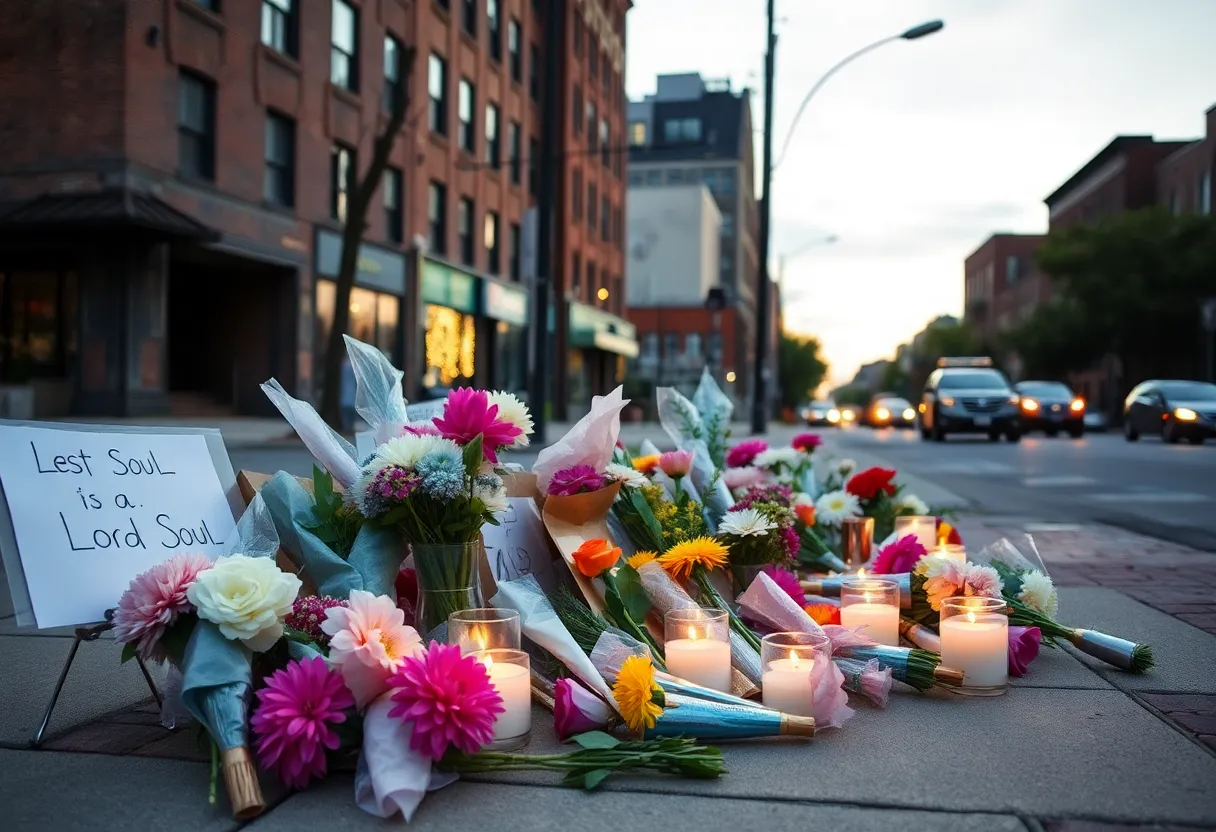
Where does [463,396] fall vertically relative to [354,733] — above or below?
above

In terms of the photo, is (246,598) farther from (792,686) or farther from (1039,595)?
(1039,595)

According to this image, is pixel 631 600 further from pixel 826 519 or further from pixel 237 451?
pixel 237 451

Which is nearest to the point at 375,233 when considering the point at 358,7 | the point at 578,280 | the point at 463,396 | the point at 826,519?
the point at 358,7

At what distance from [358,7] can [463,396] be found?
21.5 metres

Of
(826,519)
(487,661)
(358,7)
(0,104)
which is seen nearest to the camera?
(487,661)

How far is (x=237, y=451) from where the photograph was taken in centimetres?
1428

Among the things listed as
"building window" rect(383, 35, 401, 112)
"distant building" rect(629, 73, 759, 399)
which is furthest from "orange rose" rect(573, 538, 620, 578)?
"distant building" rect(629, 73, 759, 399)

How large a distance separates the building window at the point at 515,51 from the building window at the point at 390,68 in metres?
7.53

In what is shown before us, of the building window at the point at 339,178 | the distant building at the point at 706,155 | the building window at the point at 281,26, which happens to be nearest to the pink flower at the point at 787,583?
the building window at the point at 281,26

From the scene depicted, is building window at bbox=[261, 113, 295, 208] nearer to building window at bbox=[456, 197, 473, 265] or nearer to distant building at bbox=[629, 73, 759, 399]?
building window at bbox=[456, 197, 473, 265]

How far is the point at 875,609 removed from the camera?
3625mm

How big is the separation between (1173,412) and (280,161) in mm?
18458

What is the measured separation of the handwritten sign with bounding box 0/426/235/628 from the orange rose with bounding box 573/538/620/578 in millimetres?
1071

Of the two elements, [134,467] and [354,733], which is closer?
[354,733]
